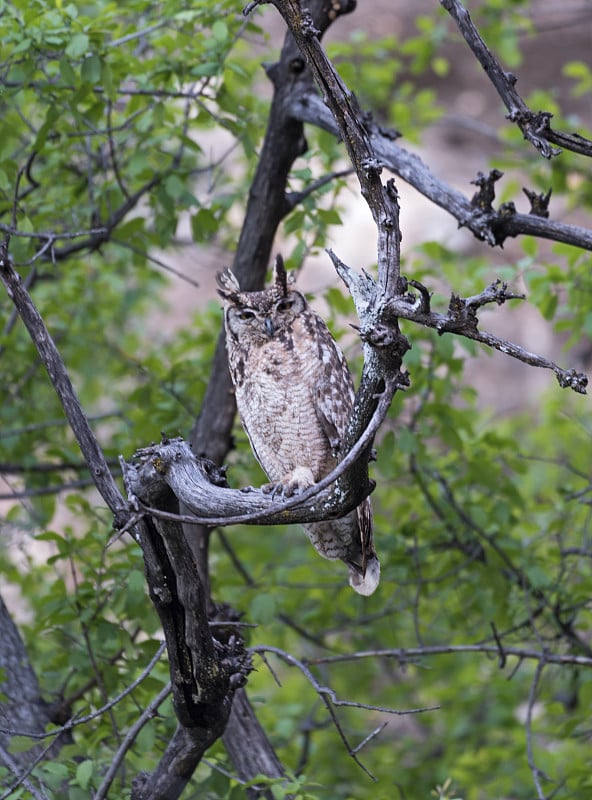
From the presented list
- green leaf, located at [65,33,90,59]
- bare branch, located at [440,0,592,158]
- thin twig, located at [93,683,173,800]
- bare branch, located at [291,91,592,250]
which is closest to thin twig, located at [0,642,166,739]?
thin twig, located at [93,683,173,800]

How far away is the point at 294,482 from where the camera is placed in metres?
3.45

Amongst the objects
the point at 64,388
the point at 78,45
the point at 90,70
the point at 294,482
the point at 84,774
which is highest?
the point at 90,70

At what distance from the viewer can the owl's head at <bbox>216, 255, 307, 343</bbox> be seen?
3682 mm

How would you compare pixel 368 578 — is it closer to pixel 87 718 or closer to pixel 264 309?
pixel 264 309

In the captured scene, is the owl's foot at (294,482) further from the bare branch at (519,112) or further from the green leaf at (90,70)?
the green leaf at (90,70)

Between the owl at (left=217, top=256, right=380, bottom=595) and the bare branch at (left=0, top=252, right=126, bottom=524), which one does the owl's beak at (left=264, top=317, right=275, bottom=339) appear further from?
the bare branch at (left=0, top=252, right=126, bottom=524)

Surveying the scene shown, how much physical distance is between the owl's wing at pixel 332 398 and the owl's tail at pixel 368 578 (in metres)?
0.50

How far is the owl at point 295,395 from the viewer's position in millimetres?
3568

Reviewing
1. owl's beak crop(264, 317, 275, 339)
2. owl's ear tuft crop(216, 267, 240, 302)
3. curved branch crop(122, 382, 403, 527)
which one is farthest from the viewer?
owl's ear tuft crop(216, 267, 240, 302)

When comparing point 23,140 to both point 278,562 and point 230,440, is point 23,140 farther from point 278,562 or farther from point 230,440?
point 278,562

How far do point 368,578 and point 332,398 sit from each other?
0.69 meters

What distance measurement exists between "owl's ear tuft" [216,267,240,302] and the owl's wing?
1.46ft

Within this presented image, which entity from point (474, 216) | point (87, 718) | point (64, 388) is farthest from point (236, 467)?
point (87, 718)

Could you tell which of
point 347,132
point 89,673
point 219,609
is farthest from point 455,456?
point 347,132
